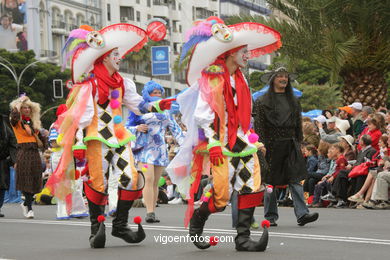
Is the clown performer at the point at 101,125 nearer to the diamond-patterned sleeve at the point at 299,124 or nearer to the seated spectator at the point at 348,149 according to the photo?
the diamond-patterned sleeve at the point at 299,124

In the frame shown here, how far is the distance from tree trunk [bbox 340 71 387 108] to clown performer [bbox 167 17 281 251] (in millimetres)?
13791

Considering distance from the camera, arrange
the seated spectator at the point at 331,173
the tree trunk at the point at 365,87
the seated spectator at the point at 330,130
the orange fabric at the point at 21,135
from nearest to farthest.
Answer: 1. the orange fabric at the point at 21,135
2. the seated spectator at the point at 331,173
3. the seated spectator at the point at 330,130
4. the tree trunk at the point at 365,87

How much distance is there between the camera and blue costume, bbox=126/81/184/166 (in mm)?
14508

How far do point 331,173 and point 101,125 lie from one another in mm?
8192

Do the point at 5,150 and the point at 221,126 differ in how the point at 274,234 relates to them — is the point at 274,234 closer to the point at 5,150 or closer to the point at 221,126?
the point at 221,126

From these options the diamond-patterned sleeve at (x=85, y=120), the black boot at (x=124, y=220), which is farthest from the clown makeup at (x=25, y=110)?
the black boot at (x=124, y=220)

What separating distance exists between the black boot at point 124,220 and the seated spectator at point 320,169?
27.2 feet

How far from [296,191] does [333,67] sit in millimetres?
10145

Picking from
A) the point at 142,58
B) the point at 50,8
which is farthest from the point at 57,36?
the point at 142,58

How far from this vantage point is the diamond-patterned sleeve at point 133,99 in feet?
34.1

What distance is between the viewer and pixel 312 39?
884 inches

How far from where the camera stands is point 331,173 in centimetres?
1741

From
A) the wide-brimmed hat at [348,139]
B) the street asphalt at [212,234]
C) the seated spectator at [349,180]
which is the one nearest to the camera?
the street asphalt at [212,234]

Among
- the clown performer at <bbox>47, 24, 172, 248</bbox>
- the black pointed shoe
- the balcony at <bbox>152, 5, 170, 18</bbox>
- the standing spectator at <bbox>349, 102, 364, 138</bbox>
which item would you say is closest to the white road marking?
the black pointed shoe
